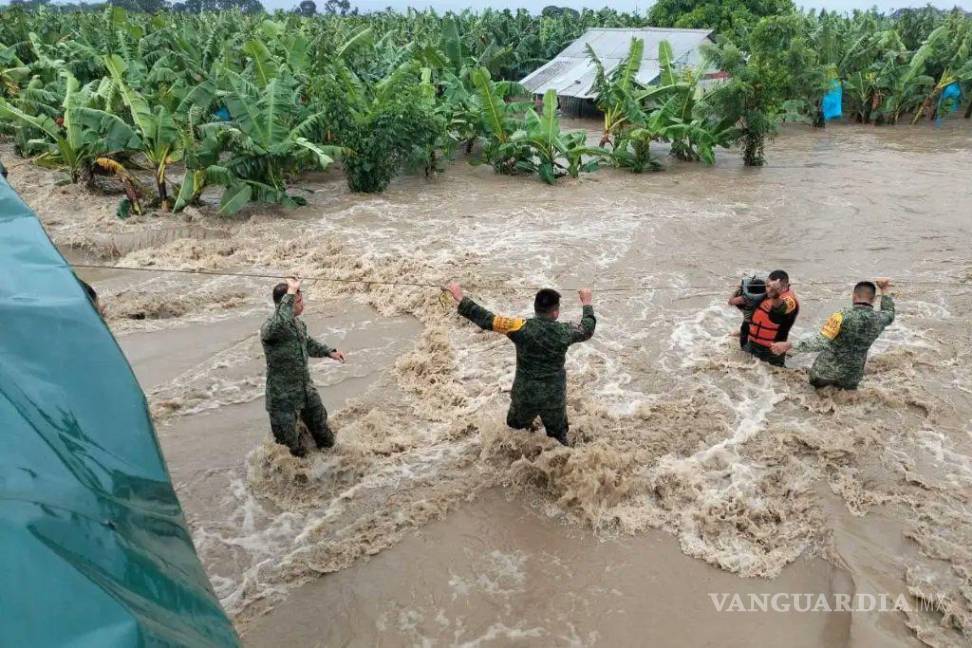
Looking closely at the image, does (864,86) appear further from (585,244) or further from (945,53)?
(585,244)

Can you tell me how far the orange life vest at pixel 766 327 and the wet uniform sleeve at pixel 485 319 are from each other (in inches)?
114

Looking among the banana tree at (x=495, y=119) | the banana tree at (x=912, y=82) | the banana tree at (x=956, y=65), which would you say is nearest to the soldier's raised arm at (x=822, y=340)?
the banana tree at (x=495, y=119)

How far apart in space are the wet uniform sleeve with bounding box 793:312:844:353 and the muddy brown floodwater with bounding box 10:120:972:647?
587 millimetres

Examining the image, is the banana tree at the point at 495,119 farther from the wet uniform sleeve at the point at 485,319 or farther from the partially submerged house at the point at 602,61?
the wet uniform sleeve at the point at 485,319

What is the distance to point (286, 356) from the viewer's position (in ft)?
15.1

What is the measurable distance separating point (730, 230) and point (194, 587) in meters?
10.5

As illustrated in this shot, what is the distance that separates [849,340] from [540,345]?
2945 millimetres

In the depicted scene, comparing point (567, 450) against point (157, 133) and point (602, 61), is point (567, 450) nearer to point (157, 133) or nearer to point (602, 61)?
point (157, 133)

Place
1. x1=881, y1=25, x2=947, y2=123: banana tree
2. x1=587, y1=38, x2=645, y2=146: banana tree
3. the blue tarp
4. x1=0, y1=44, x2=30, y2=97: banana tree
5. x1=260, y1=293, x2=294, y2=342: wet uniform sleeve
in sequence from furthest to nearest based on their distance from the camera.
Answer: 1. the blue tarp
2. x1=881, y1=25, x2=947, y2=123: banana tree
3. x1=0, y1=44, x2=30, y2=97: banana tree
4. x1=587, y1=38, x2=645, y2=146: banana tree
5. x1=260, y1=293, x2=294, y2=342: wet uniform sleeve

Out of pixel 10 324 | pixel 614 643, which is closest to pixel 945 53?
pixel 614 643

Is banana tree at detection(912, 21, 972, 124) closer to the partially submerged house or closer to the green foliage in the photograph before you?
the green foliage

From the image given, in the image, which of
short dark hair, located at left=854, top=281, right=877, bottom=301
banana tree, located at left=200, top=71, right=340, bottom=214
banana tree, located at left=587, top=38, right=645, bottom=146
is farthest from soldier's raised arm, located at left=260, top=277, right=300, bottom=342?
banana tree, located at left=587, top=38, right=645, bottom=146

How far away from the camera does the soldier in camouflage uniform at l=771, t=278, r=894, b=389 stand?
5.48 metres

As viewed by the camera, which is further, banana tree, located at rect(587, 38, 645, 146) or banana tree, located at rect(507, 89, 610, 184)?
banana tree, located at rect(587, 38, 645, 146)
